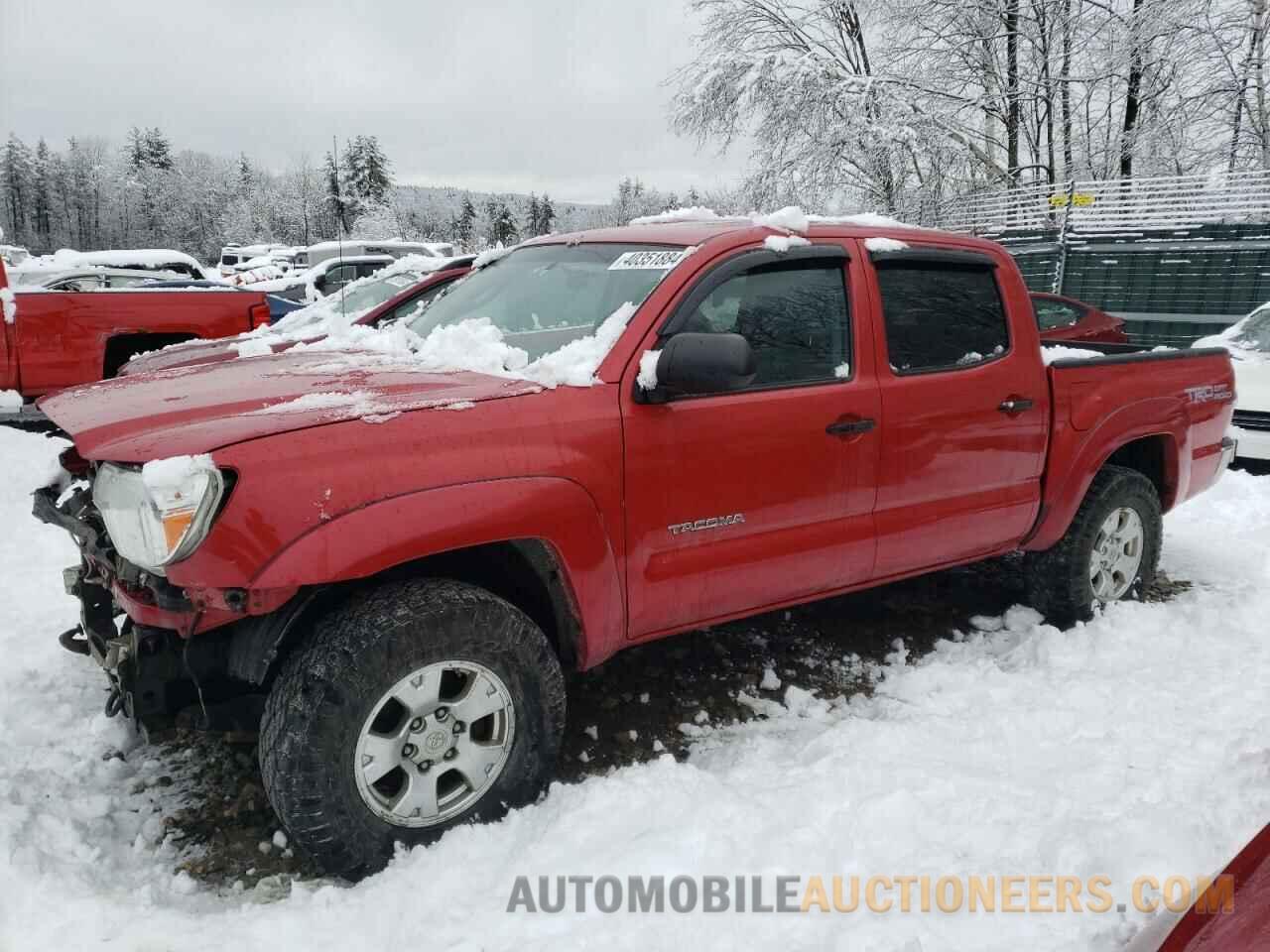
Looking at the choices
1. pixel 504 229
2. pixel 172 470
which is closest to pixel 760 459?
pixel 172 470

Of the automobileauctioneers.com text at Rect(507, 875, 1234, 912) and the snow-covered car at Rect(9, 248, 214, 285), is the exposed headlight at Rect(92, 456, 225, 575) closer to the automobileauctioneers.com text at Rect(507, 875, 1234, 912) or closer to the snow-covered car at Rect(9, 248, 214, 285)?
the automobileauctioneers.com text at Rect(507, 875, 1234, 912)

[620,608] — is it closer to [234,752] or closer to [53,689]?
[234,752]

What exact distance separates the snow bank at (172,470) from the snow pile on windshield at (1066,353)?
333 cm

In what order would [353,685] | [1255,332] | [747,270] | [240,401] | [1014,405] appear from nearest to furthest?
[353,685]
[240,401]
[747,270]
[1014,405]
[1255,332]

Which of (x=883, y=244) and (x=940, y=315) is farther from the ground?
(x=883, y=244)

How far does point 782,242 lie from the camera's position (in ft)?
10.6

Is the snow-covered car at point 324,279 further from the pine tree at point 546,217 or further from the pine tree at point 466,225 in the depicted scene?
the pine tree at point 546,217

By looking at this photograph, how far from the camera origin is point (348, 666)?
2.38 metres

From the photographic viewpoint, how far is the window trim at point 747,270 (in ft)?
9.70

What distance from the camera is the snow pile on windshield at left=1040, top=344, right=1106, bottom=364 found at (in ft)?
13.5

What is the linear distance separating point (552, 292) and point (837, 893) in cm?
221

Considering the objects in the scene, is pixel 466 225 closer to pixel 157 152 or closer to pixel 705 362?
pixel 157 152

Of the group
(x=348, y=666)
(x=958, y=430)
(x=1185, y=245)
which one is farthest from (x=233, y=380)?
(x=1185, y=245)

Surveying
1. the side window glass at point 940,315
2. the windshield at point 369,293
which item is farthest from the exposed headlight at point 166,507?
the windshield at point 369,293
